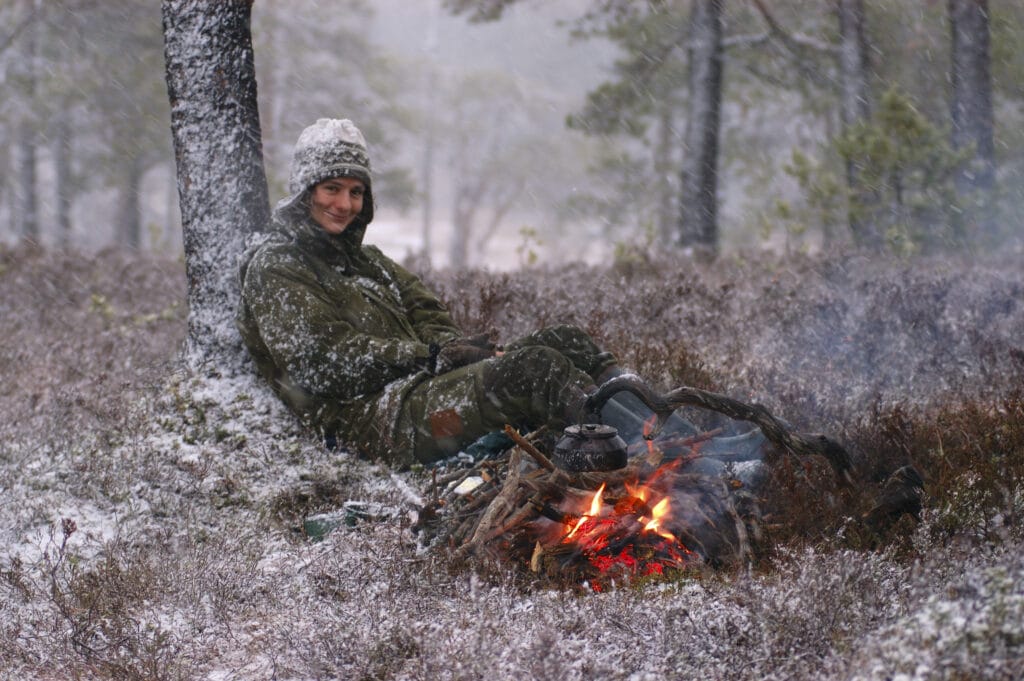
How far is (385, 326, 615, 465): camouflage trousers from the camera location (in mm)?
4660

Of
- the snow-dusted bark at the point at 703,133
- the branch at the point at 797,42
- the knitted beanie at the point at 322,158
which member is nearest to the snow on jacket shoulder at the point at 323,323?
the knitted beanie at the point at 322,158

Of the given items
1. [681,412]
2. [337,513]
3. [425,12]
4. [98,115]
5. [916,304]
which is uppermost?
[425,12]

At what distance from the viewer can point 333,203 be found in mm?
5590

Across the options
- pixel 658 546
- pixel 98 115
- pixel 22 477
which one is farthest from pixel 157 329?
pixel 98 115

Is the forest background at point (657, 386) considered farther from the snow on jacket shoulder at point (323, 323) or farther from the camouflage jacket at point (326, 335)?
the snow on jacket shoulder at point (323, 323)

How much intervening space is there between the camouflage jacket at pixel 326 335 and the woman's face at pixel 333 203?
0.21ft

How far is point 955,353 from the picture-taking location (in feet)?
22.0

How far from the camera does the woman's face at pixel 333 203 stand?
5582 millimetres

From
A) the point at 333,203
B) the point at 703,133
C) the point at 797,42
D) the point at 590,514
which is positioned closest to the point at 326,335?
the point at 333,203

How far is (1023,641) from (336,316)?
3.79 metres

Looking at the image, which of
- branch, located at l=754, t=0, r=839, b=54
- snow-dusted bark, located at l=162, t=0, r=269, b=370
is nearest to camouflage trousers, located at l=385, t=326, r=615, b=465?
snow-dusted bark, located at l=162, t=0, r=269, b=370

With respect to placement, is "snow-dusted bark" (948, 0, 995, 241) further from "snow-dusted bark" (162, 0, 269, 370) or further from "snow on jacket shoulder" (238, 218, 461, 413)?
"snow-dusted bark" (162, 0, 269, 370)

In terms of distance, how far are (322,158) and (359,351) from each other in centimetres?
122

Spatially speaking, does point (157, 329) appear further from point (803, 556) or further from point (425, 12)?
point (425, 12)
